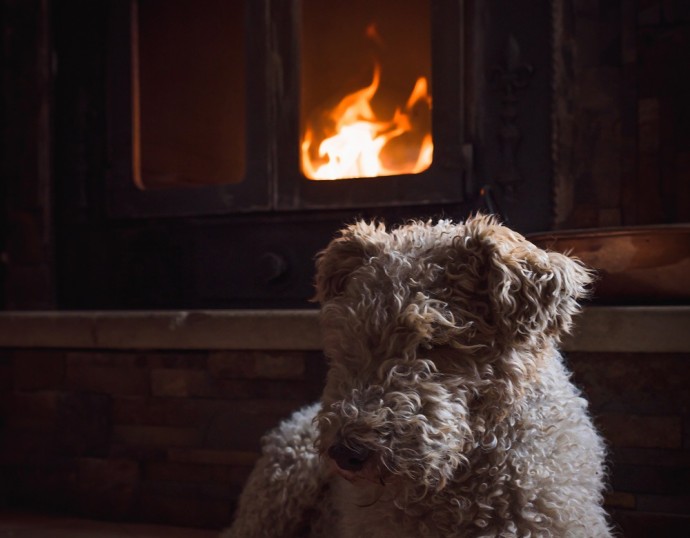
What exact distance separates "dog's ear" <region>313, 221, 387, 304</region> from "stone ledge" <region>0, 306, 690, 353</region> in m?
0.58

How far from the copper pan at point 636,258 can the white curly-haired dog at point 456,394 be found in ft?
1.54

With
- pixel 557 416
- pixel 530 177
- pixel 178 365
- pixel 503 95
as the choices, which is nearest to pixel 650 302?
pixel 557 416

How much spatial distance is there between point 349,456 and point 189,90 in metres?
2.49

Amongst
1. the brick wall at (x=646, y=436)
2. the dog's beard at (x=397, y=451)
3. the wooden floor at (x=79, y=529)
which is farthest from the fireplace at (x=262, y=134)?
the dog's beard at (x=397, y=451)

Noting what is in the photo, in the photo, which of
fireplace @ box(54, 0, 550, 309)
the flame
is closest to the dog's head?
fireplace @ box(54, 0, 550, 309)

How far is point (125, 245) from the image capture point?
9.86 feet

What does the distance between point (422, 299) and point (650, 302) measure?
886 mm

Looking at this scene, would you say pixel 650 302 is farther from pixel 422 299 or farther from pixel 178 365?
pixel 178 365

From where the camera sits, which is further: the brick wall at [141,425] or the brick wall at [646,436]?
the brick wall at [141,425]

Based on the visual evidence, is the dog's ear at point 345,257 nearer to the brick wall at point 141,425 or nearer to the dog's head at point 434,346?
the dog's head at point 434,346

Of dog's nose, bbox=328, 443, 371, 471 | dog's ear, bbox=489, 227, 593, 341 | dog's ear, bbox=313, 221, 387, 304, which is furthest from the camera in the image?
dog's ear, bbox=313, 221, 387, 304

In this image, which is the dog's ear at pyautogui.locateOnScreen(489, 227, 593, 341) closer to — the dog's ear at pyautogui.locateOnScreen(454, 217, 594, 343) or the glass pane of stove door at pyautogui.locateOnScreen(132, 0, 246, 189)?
the dog's ear at pyautogui.locateOnScreen(454, 217, 594, 343)

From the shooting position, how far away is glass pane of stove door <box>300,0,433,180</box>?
2.75 m

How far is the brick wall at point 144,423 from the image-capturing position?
2131mm
